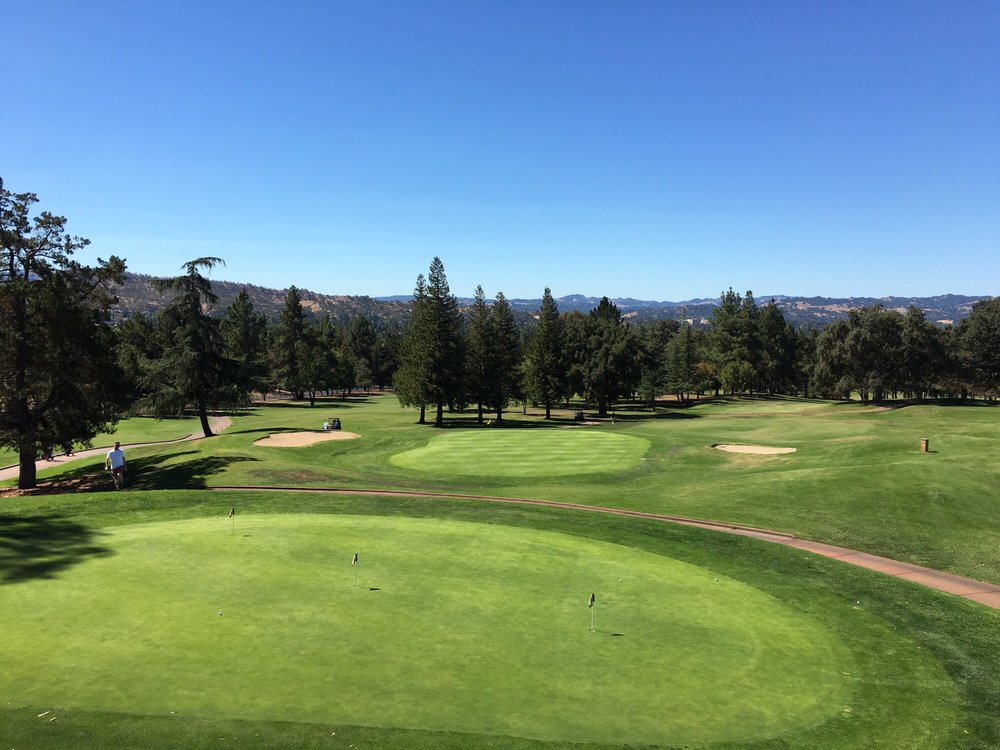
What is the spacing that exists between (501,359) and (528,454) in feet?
122

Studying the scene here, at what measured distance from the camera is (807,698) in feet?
33.2

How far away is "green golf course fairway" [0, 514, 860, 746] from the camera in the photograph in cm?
888

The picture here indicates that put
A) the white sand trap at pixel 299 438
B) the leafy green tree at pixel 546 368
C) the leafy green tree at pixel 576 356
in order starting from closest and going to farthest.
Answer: the white sand trap at pixel 299 438 < the leafy green tree at pixel 546 368 < the leafy green tree at pixel 576 356

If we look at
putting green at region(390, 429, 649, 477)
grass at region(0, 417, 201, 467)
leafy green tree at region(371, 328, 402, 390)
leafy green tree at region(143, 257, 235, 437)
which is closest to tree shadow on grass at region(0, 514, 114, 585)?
putting green at region(390, 429, 649, 477)

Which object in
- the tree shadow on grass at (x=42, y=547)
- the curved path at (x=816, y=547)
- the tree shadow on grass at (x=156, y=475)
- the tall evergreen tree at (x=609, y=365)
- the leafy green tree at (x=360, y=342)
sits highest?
the leafy green tree at (x=360, y=342)

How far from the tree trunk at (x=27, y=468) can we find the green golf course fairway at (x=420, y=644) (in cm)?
2386

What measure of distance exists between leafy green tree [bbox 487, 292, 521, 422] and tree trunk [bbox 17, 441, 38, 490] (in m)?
49.2

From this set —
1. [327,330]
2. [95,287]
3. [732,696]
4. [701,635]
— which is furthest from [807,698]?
[327,330]

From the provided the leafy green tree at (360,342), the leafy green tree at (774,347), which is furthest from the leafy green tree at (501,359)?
the leafy green tree at (360,342)

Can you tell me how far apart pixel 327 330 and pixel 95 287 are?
9903 cm

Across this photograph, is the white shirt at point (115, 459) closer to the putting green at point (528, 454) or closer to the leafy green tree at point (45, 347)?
the leafy green tree at point (45, 347)

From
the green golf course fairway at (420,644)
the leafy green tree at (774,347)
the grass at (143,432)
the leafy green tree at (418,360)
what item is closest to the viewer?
the green golf course fairway at (420,644)

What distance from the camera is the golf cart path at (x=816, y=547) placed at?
56.3 ft

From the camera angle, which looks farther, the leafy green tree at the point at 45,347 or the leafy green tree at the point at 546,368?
the leafy green tree at the point at 546,368
